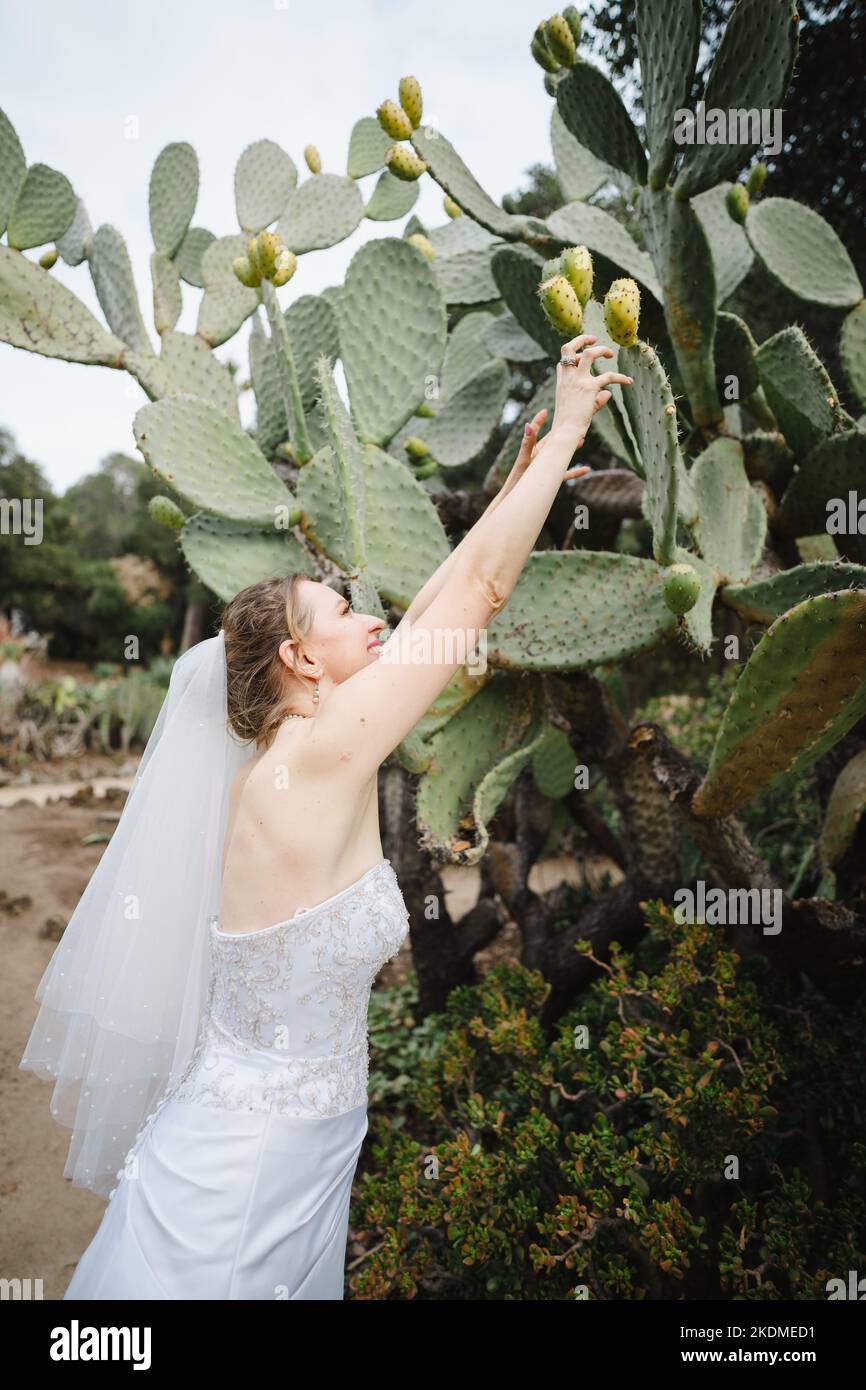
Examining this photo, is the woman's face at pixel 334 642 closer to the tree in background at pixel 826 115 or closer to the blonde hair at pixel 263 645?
the blonde hair at pixel 263 645

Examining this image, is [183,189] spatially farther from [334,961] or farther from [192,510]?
[334,961]

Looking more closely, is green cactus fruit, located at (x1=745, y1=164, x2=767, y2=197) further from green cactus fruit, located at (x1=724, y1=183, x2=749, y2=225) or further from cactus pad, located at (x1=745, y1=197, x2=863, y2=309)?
green cactus fruit, located at (x1=724, y1=183, x2=749, y2=225)

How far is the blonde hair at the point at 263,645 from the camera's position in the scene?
1681 millimetres

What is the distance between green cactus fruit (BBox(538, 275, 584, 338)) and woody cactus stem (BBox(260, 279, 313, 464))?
1037mm

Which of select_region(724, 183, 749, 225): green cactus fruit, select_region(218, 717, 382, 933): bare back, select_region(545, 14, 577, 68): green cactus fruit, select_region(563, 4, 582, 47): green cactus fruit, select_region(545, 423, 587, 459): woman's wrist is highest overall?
select_region(563, 4, 582, 47): green cactus fruit

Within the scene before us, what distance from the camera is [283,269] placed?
7.25 ft

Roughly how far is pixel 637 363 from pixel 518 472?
12.5 inches

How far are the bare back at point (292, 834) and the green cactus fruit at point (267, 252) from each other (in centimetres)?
126

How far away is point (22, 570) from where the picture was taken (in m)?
17.9

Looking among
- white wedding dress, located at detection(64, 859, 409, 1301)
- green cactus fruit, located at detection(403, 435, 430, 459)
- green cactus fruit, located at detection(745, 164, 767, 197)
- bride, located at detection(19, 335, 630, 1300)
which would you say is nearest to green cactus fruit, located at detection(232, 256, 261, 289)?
green cactus fruit, located at detection(403, 435, 430, 459)

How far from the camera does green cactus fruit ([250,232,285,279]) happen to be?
2.15 metres

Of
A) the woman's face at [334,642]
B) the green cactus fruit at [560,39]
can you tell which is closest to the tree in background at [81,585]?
the green cactus fruit at [560,39]

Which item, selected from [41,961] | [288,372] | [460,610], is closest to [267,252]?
[288,372]
